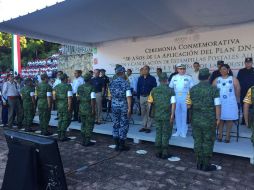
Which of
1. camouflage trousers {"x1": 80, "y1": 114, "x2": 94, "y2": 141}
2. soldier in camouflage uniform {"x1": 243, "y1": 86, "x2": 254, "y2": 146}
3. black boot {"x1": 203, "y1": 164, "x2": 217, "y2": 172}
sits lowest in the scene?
black boot {"x1": 203, "y1": 164, "x2": 217, "y2": 172}

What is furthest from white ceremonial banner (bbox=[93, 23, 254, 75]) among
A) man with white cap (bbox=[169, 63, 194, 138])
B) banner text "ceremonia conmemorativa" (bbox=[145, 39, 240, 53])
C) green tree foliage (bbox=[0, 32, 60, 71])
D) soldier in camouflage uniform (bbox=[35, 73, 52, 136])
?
green tree foliage (bbox=[0, 32, 60, 71])

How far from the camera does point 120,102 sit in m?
6.27

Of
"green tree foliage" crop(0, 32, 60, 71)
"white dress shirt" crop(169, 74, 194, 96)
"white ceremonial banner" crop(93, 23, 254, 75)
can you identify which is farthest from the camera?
"green tree foliage" crop(0, 32, 60, 71)

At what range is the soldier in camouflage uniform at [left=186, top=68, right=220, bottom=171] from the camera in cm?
494

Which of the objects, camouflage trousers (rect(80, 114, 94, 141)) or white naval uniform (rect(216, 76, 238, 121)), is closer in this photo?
white naval uniform (rect(216, 76, 238, 121))

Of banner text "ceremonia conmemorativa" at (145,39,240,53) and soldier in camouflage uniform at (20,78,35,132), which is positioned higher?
banner text "ceremonia conmemorativa" at (145,39,240,53)

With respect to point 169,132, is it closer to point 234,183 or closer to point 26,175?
point 234,183

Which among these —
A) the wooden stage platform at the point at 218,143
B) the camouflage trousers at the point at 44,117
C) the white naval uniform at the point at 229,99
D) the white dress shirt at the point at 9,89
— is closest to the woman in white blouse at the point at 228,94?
the white naval uniform at the point at 229,99

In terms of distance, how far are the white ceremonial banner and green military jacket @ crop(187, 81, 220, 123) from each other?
3.37 meters

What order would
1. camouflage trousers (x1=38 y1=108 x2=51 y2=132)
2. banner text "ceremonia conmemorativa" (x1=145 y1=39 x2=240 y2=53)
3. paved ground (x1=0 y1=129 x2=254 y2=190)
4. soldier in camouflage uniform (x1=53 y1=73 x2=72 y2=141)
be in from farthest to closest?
camouflage trousers (x1=38 y1=108 x2=51 y2=132), banner text "ceremonia conmemorativa" (x1=145 y1=39 x2=240 y2=53), soldier in camouflage uniform (x1=53 y1=73 x2=72 y2=141), paved ground (x1=0 y1=129 x2=254 y2=190)

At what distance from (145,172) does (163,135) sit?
91 centimetres

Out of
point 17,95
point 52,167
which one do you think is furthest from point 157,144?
point 17,95

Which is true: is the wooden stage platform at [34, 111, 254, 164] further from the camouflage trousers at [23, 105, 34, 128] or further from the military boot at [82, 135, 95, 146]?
the camouflage trousers at [23, 105, 34, 128]

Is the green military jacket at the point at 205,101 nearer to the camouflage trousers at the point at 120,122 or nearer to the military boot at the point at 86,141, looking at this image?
the camouflage trousers at the point at 120,122
